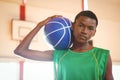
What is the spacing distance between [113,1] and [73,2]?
0.73 metres

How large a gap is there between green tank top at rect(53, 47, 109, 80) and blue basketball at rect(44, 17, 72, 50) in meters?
0.07

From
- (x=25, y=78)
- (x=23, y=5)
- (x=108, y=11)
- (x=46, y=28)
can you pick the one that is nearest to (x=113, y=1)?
(x=108, y=11)

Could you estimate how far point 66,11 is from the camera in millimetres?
3475

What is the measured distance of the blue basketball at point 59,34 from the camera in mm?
1658

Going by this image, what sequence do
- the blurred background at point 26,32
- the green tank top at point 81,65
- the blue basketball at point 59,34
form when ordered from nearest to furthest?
the green tank top at point 81,65, the blue basketball at point 59,34, the blurred background at point 26,32

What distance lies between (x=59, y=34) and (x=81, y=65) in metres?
0.28

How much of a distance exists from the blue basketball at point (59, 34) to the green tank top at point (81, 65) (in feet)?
0.23

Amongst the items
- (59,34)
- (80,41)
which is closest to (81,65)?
(80,41)

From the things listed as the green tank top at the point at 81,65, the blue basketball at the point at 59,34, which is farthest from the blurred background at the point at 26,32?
the green tank top at the point at 81,65

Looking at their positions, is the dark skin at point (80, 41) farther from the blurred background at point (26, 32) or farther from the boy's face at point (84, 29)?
the blurred background at point (26, 32)

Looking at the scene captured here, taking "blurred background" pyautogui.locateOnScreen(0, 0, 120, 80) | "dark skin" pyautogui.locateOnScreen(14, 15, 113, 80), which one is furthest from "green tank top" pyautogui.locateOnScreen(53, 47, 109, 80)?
"blurred background" pyautogui.locateOnScreen(0, 0, 120, 80)

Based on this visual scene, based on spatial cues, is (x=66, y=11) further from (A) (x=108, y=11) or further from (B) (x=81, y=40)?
(B) (x=81, y=40)

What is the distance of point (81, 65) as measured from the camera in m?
1.51

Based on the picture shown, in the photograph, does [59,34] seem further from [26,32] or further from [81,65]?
[26,32]
